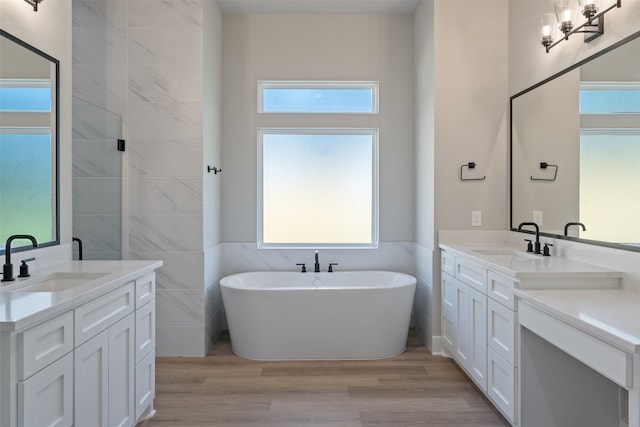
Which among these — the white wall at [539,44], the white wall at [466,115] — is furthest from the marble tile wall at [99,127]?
the white wall at [539,44]

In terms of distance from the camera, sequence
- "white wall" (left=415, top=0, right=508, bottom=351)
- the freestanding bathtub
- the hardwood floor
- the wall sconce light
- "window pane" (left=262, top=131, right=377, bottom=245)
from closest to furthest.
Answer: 1. the wall sconce light
2. the hardwood floor
3. the freestanding bathtub
4. "white wall" (left=415, top=0, right=508, bottom=351)
5. "window pane" (left=262, top=131, right=377, bottom=245)

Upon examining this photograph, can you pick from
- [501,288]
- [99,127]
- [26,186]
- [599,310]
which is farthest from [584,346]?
[99,127]

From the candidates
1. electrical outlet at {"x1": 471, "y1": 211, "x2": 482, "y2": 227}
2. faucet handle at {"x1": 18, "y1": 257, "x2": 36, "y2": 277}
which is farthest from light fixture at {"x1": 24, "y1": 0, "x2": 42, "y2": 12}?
electrical outlet at {"x1": 471, "y1": 211, "x2": 482, "y2": 227}

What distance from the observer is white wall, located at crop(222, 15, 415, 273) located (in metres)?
3.85

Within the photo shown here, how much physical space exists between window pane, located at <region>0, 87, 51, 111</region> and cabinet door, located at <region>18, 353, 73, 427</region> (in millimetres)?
1272

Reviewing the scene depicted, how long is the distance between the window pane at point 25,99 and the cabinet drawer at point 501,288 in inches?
104

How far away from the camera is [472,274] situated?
8.57 feet

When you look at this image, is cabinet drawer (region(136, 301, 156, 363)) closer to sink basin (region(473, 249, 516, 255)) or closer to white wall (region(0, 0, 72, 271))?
white wall (region(0, 0, 72, 271))

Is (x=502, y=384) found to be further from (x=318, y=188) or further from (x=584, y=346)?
(x=318, y=188)

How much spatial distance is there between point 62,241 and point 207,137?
1.43 m

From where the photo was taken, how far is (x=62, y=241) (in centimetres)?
231

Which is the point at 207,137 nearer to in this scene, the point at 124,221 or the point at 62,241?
the point at 124,221

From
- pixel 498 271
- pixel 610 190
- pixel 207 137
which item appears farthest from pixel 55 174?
pixel 610 190

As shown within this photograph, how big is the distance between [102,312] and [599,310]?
207cm
